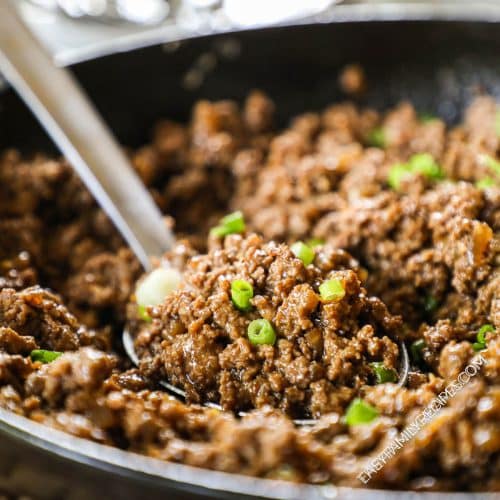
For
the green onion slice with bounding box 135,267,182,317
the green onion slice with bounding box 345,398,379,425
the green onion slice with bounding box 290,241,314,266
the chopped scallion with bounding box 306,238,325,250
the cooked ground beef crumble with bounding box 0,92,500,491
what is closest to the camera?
the cooked ground beef crumble with bounding box 0,92,500,491

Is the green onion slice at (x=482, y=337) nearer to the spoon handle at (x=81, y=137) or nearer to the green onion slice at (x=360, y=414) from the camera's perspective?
the green onion slice at (x=360, y=414)

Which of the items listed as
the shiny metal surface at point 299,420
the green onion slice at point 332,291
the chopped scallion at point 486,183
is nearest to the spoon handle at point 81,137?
the shiny metal surface at point 299,420

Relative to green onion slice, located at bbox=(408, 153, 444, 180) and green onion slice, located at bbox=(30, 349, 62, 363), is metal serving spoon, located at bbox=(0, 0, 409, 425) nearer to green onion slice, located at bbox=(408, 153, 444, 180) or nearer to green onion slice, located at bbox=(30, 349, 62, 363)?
green onion slice, located at bbox=(30, 349, 62, 363)

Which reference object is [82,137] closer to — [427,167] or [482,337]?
[427,167]

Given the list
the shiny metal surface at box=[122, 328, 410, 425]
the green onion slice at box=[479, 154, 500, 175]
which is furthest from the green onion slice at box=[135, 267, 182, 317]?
the green onion slice at box=[479, 154, 500, 175]

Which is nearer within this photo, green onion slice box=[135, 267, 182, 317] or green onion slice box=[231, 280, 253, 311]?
green onion slice box=[231, 280, 253, 311]

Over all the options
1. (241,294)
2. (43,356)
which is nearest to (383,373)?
(241,294)

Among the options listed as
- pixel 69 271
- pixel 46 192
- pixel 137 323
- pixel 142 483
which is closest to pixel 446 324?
pixel 137 323
